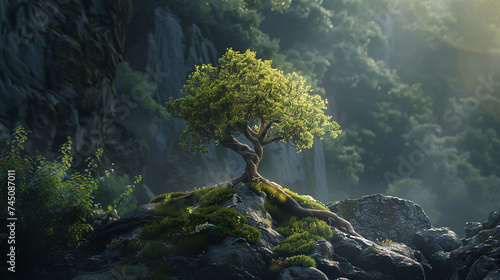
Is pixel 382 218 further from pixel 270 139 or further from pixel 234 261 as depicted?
pixel 234 261

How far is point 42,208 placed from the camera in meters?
14.5

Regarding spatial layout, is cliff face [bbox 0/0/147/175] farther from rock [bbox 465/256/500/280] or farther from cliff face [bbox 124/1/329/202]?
rock [bbox 465/256/500/280]

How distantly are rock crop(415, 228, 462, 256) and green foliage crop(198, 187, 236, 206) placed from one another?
1112 cm

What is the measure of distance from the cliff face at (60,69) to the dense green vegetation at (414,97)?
2705cm

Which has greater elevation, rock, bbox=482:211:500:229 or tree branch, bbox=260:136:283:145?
tree branch, bbox=260:136:283:145

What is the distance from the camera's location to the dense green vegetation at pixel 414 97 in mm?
54562

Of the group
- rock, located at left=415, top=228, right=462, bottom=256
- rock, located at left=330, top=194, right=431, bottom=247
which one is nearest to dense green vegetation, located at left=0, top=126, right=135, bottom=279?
rock, located at left=330, top=194, right=431, bottom=247

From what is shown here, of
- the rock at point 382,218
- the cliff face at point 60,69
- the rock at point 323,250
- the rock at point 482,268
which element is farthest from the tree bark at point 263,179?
the cliff face at point 60,69

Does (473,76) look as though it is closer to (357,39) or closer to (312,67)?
(357,39)

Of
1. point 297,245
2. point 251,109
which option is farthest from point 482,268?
point 251,109

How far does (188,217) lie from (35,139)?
943 cm

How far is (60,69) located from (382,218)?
1951 centimetres

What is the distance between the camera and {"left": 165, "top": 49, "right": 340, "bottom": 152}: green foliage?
1888cm

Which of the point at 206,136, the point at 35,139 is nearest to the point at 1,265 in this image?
the point at 35,139
